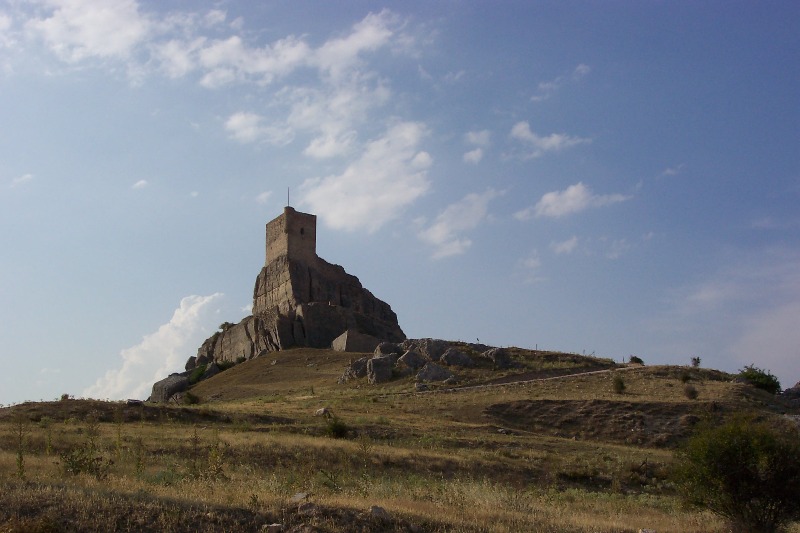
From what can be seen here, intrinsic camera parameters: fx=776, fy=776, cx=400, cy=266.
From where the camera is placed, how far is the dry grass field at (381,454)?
30.4 feet

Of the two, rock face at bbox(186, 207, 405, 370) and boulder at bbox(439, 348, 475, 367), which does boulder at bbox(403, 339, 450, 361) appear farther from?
rock face at bbox(186, 207, 405, 370)

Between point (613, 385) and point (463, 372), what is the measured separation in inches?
304

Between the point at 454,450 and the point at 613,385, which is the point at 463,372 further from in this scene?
the point at 454,450

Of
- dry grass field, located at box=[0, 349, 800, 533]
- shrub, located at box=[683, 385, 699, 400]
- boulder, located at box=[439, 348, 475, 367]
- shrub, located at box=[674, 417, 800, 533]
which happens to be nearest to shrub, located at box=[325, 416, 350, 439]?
dry grass field, located at box=[0, 349, 800, 533]

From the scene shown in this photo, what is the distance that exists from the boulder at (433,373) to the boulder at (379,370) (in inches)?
69.3

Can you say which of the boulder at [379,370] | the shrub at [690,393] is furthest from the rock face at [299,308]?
the shrub at [690,393]

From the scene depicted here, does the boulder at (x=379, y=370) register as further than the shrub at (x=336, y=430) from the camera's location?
Yes

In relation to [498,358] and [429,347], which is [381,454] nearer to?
[498,358]

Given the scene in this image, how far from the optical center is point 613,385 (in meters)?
36.8

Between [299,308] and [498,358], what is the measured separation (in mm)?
17994

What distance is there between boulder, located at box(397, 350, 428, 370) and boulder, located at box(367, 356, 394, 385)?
690 millimetres

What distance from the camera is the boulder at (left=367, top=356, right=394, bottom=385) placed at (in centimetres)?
3947

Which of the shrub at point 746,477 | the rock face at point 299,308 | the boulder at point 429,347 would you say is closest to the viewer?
the shrub at point 746,477

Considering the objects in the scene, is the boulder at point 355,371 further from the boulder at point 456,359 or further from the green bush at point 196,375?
the green bush at point 196,375
